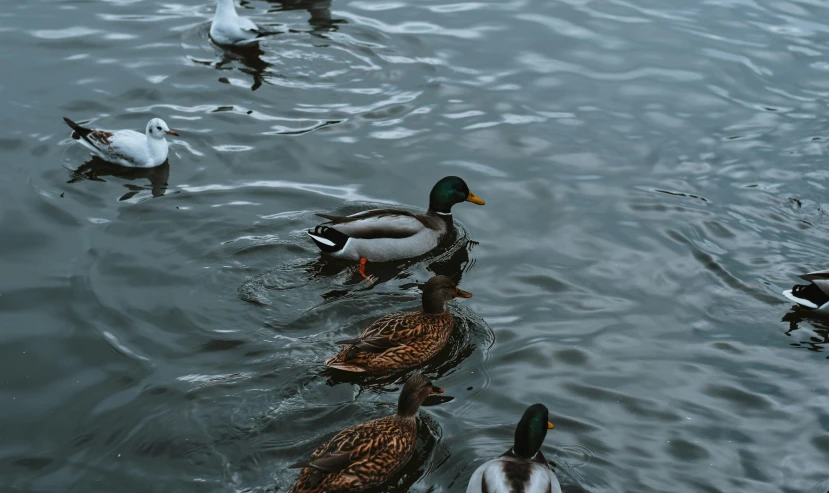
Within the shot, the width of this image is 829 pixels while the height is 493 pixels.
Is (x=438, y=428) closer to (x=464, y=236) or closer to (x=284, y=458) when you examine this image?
(x=284, y=458)

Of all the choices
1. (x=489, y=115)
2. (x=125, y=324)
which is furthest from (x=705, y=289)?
(x=125, y=324)

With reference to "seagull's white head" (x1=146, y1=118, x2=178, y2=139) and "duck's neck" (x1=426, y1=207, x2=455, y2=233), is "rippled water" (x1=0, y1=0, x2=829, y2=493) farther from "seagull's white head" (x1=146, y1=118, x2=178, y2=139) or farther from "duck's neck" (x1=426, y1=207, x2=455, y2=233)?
"seagull's white head" (x1=146, y1=118, x2=178, y2=139)

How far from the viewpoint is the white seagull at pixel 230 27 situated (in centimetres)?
1416

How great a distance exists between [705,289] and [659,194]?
192 cm

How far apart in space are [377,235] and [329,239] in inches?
19.5

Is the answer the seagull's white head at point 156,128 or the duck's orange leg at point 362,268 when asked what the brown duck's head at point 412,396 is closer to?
the duck's orange leg at point 362,268

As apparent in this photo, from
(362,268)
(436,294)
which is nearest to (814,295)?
(436,294)

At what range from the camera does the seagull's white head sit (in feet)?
35.7

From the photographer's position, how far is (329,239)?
9352mm

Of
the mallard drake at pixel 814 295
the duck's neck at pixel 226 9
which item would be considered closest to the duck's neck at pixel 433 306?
the mallard drake at pixel 814 295

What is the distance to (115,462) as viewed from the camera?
6559 mm

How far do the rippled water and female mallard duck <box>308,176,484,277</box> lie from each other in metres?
0.26

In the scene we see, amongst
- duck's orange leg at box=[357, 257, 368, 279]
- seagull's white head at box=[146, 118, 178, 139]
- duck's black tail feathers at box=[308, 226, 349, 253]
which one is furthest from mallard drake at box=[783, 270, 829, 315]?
seagull's white head at box=[146, 118, 178, 139]

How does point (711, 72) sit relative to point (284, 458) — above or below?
above
